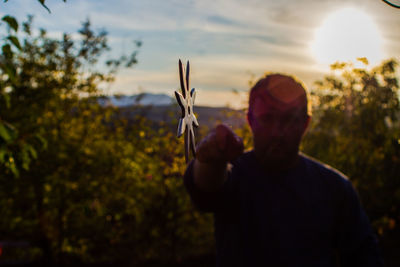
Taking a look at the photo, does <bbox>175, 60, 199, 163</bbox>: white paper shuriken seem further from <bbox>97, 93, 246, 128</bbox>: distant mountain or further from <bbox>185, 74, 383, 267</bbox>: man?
<bbox>97, 93, 246, 128</bbox>: distant mountain

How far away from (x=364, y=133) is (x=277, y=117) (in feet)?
21.0

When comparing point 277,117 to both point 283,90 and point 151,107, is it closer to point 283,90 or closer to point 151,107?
point 283,90

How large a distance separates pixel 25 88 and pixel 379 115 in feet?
21.6

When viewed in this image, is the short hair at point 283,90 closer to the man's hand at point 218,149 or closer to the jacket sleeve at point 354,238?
the man's hand at point 218,149

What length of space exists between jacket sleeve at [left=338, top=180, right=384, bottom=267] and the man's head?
38cm

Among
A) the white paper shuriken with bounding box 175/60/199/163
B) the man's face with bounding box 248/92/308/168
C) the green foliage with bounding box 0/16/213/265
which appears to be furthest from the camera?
the green foliage with bounding box 0/16/213/265

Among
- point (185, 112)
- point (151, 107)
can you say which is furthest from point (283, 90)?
point (151, 107)

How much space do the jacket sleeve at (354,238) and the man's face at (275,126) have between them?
1.31ft

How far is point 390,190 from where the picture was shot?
8.04m

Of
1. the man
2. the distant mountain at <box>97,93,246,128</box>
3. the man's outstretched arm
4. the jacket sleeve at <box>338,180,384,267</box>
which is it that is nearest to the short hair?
the man

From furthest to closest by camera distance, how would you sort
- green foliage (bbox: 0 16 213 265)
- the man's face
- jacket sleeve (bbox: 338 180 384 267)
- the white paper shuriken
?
green foliage (bbox: 0 16 213 265)
jacket sleeve (bbox: 338 180 384 267)
the man's face
the white paper shuriken

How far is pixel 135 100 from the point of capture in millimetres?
8352

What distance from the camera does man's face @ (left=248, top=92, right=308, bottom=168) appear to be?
150cm

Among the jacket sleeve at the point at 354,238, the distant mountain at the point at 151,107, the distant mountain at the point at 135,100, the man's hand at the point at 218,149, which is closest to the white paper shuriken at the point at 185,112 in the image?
the man's hand at the point at 218,149
